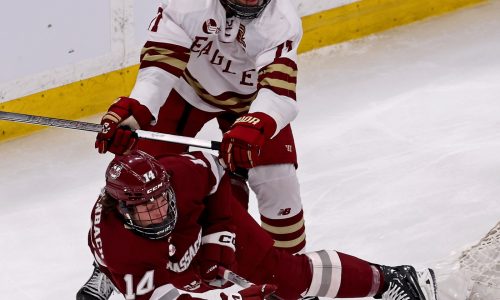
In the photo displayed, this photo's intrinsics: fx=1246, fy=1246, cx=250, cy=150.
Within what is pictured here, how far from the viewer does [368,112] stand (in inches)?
211

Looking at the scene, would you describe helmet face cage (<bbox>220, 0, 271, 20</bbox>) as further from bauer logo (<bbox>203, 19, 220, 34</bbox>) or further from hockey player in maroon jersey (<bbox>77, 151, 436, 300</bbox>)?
hockey player in maroon jersey (<bbox>77, 151, 436, 300</bbox>)

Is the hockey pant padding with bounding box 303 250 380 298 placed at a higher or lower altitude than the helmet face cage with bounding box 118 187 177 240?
lower

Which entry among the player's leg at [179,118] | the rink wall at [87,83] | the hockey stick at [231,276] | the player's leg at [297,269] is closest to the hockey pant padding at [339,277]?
the player's leg at [297,269]

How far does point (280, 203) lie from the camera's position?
3.95 metres

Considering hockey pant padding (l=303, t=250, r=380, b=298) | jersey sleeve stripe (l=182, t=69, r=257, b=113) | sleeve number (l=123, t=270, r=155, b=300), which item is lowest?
hockey pant padding (l=303, t=250, r=380, b=298)

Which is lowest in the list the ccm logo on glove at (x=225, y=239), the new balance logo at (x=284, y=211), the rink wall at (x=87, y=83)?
the rink wall at (x=87, y=83)

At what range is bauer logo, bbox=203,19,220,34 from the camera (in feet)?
12.3

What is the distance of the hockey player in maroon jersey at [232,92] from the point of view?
364 cm

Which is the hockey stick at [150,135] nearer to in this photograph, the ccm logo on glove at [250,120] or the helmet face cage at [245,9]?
the ccm logo on glove at [250,120]

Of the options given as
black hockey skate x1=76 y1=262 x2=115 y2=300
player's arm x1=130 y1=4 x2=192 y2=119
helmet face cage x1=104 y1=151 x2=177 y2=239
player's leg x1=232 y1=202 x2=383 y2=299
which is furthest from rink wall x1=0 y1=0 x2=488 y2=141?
helmet face cage x1=104 y1=151 x2=177 y2=239

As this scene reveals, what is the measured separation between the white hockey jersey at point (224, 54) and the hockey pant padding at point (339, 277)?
1.45 feet

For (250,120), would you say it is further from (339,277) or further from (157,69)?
(339,277)

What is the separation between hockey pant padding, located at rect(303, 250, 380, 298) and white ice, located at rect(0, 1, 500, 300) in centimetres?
48

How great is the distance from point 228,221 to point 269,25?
2.02ft
